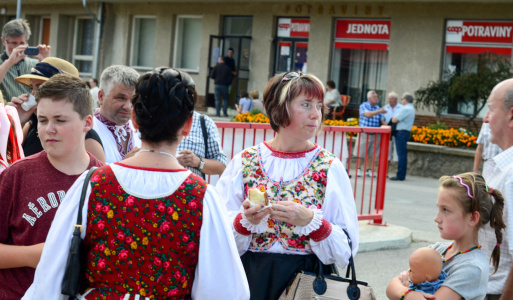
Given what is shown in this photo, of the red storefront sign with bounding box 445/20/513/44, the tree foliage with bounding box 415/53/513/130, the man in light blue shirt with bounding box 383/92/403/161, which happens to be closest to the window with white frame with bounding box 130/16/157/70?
the tree foliage with bounding box 415/53/513/130

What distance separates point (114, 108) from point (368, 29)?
2011 cm

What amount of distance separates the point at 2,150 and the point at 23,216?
864mm

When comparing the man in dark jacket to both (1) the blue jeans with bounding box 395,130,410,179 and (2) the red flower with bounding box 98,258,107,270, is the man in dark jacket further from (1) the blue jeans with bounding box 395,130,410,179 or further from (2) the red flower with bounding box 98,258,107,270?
(2) the red flower with bounding box 98,258,107,270

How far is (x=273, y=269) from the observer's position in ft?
11.2

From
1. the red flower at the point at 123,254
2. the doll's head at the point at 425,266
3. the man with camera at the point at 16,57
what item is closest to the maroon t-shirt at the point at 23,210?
the red flower at the point at 123,254

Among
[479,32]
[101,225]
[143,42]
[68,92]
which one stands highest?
[479,32]

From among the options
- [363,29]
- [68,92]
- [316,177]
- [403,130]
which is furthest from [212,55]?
[68,92]

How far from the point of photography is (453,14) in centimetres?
2159

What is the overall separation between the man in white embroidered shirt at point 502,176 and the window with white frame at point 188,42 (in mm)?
24802

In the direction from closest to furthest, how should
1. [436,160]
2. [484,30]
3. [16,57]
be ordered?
1. [16,57]
2. [436,160]
3. [484,30]

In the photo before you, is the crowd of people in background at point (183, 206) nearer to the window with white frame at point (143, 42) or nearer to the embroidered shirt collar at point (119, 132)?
the embroidered shirt collar at point (119, 132)

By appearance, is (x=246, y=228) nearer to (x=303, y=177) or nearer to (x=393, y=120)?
(x=303, y=177)

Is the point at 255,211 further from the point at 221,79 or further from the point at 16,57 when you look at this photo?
the point at 221,79

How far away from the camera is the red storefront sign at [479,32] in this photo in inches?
822
